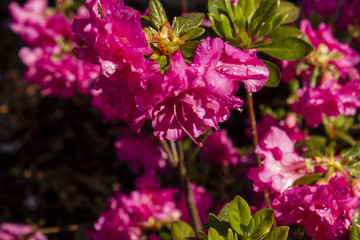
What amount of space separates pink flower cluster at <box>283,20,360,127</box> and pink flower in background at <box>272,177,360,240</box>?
334 millimetres

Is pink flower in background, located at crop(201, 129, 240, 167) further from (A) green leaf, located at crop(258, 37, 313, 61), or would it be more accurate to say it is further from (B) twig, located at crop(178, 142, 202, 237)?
(A) green leaf, located at crop(258, 37, 313, 61)

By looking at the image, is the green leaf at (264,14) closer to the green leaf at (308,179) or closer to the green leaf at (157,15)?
the green leaf at (157,15)

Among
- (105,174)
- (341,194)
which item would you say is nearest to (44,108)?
(105,174)

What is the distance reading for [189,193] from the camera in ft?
4.35

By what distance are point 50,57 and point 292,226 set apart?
1276 millimetres

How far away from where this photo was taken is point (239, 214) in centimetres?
89

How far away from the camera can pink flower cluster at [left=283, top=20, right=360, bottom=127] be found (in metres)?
1.20

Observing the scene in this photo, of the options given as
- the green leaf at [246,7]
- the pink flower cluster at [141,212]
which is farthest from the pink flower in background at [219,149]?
the green leaf at [246,7]

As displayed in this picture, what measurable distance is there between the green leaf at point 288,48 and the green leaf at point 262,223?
1.25 ft

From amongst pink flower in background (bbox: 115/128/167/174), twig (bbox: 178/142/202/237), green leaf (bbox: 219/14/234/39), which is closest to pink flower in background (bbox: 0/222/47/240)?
pink flower in background (bbox: 115/128/167/174)

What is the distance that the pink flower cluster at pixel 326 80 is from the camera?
Answer: 1.20m

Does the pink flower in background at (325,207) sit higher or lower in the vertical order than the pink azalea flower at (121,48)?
lower

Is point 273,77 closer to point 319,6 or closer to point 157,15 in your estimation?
point 157,15

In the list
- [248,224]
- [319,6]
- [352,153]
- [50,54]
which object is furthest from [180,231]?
[319,6]
